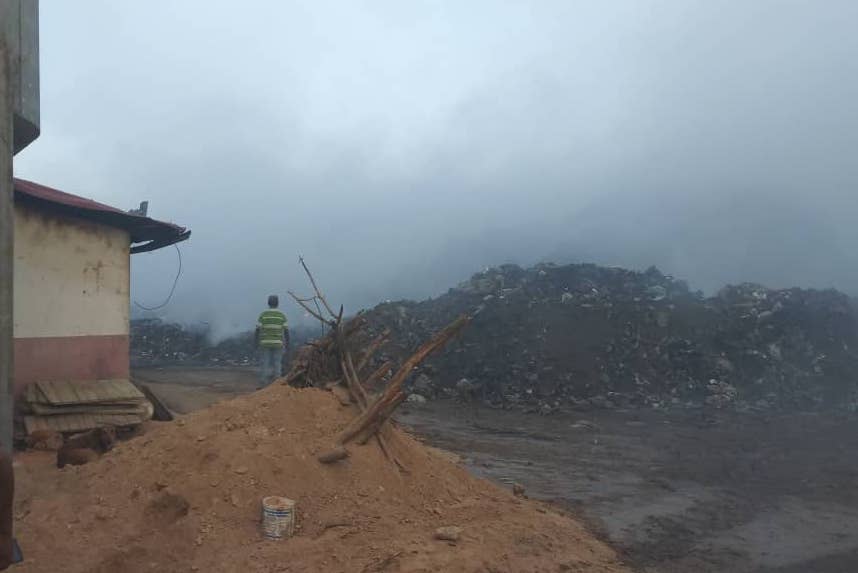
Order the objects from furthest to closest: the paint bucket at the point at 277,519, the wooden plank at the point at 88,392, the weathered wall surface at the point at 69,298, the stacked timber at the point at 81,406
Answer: the weathered wall surface at the point at 69,298 → the wooden plank at the point at 88,392 → the stacked timber at the point at 81,406 → the paint bucket at the point at 277,519

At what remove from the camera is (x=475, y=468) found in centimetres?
758

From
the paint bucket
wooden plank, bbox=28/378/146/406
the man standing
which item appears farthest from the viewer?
the man standing

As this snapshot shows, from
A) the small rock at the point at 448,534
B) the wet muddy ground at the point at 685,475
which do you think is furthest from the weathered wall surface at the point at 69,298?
the small rock at the point at 448,534

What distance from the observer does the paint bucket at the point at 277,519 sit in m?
4.09

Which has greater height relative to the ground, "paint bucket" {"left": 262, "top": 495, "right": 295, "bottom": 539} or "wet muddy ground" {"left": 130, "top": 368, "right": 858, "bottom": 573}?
"paint bucket" {"left": 262, "top": 495, "right": 295, "bottom": 539}

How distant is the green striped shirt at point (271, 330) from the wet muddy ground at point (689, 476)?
2626 millimetres

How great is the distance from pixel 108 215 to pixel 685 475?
7.70 m

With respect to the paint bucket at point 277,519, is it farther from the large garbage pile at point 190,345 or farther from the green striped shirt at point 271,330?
the large garbage pile at point 190,345

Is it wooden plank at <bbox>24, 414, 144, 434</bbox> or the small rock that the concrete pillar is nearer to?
the small rock

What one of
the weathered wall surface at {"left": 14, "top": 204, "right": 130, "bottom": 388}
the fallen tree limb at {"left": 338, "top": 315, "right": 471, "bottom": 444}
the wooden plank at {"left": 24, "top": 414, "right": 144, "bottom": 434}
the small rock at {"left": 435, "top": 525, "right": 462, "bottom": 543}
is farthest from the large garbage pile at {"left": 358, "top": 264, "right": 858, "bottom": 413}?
the small rock at {"left": 435, "top": 525, "right": 462, "bottom": 543}

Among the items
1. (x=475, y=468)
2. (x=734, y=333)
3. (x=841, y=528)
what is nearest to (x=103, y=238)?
(x=475, y=468)

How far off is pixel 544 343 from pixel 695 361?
3.34 m

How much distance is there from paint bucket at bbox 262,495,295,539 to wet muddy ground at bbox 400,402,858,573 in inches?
98.3

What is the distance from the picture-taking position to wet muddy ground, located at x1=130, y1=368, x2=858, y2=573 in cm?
511
